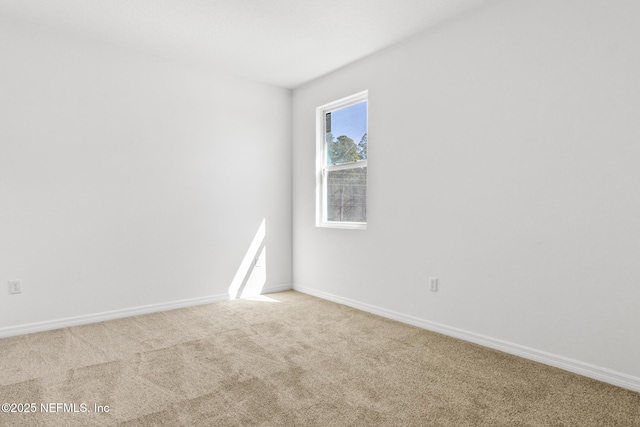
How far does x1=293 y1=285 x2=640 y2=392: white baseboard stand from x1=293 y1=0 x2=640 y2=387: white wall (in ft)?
0.08

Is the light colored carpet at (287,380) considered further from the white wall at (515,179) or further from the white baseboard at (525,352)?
the white wall at (515,179)

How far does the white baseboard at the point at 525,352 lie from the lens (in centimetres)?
212

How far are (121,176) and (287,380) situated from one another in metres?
2.51

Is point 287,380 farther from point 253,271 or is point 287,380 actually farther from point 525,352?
point 253,271

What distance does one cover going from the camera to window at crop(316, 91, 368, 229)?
3.86 m

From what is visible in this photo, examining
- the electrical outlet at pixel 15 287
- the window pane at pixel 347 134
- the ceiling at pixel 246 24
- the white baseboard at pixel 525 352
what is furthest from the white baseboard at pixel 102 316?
the ceiling at pixel 246 24

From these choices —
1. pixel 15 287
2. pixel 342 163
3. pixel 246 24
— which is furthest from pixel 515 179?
pixel 15 287

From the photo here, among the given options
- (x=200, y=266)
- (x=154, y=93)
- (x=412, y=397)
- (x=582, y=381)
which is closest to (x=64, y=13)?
(x=154, y=93)

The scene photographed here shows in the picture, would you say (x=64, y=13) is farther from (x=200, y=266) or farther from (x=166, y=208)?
(x=200, y=266)

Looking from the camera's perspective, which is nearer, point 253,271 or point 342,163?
A: point 342,163

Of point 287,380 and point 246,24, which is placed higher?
point 246,24

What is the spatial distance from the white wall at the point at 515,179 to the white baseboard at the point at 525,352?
0.02m

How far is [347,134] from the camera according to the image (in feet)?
13.3

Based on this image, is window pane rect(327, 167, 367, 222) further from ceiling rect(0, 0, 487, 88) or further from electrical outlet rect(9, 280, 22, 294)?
electrical outlet rect(9, 280, 22, 294)
